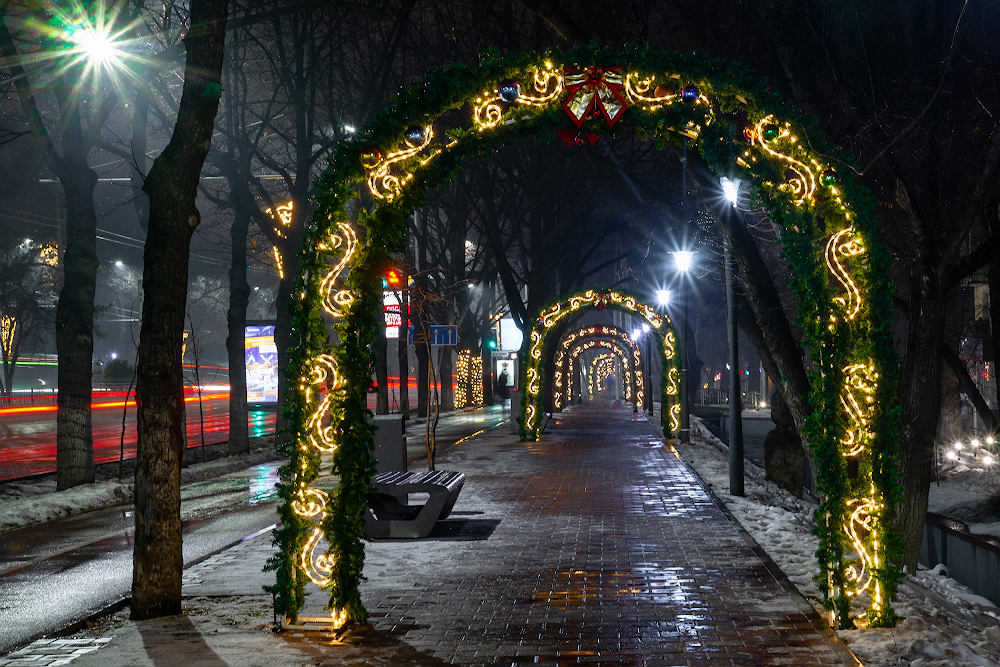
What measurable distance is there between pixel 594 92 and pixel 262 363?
2071 centimetres

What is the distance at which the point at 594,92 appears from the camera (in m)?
7.05

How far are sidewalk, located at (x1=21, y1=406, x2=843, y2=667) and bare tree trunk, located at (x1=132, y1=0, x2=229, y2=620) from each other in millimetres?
420

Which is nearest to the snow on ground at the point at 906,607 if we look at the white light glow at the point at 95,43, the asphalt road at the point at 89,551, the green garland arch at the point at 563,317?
the asphalt road at the point at 89,551

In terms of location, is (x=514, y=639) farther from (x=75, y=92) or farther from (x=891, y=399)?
(x=75, y=92)

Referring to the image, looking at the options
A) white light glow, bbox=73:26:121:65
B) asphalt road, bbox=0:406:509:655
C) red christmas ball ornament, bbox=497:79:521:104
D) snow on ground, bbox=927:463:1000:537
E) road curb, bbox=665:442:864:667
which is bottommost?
snow on ground, bbox=927:463:1000:537

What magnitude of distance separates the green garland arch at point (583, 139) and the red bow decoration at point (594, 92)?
1cm

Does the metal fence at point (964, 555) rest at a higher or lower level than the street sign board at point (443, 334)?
lower

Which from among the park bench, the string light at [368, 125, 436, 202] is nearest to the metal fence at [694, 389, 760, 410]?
the park bench

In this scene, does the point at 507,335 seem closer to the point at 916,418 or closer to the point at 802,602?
the point at 916,418

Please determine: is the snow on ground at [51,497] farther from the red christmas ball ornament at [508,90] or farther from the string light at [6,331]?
the string light at [6,331]

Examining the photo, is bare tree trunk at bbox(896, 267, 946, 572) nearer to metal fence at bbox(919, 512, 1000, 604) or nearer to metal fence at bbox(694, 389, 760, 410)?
metal fence at bbox(919, 512, 1000, 604)

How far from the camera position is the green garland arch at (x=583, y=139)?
21.0ft

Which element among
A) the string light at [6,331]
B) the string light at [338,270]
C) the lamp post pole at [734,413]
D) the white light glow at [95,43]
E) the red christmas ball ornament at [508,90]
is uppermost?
the white light glow at [95,43]

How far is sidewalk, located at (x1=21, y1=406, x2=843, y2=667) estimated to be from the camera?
→ 5676mm
